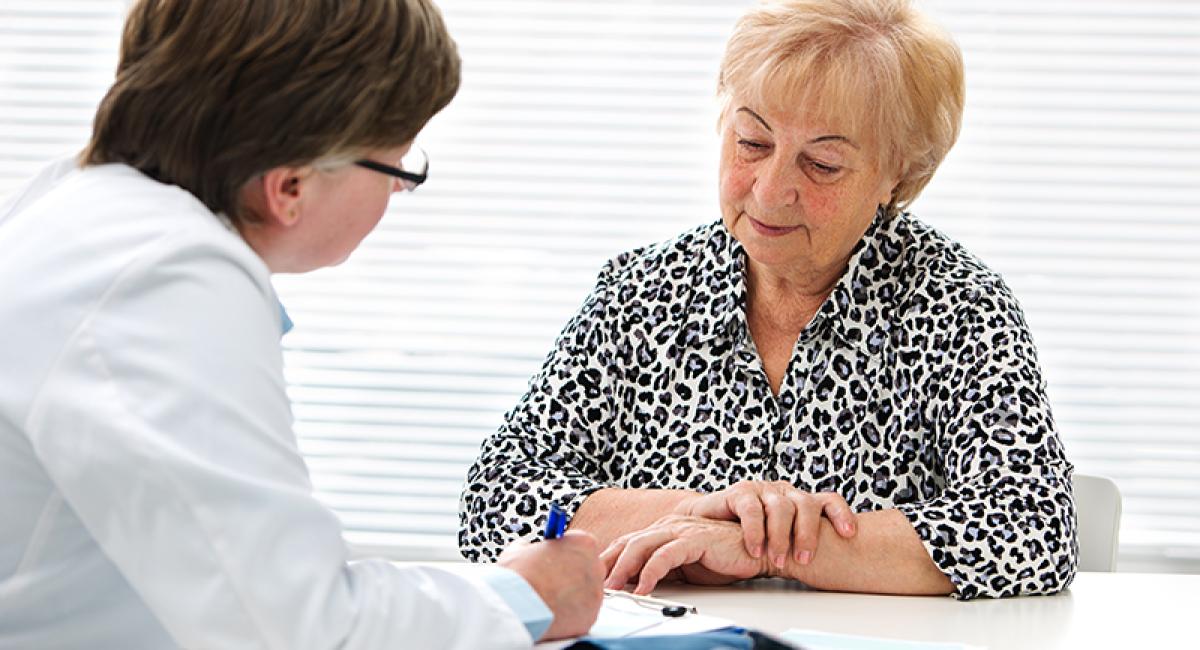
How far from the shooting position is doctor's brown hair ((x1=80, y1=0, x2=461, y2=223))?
3.46 feet

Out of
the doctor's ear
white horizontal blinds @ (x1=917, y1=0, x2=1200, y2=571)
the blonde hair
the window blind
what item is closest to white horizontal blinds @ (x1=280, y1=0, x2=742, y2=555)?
the window blind

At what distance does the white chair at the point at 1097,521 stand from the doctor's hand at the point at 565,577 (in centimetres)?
116

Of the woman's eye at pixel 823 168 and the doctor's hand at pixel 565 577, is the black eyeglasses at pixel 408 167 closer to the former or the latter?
the doctor's hand at pixel 565 577

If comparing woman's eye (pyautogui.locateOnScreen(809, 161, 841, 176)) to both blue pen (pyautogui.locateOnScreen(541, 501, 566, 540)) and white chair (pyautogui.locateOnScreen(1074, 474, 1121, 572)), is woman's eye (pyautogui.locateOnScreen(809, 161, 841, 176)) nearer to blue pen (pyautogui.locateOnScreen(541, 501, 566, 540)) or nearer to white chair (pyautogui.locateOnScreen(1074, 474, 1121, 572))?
white chair (pyautogui.locateOnScreen(1074, 474, 1121, 572))

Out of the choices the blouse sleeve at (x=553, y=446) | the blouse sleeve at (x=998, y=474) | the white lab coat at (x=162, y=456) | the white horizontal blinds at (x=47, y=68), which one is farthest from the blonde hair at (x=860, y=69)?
Result: the white horizontal blinds at (x=47, y=68)

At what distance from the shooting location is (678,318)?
82.5 inches

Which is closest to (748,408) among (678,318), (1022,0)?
(678,318)

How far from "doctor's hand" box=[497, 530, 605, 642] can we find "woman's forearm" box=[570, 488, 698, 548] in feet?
1.72

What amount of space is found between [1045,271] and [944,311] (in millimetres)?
1296

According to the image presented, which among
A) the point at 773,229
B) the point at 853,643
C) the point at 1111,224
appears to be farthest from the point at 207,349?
the point at 1111,224

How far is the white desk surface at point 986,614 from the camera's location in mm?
1484

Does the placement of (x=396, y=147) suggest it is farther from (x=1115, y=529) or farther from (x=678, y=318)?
(x=1115, y=529)

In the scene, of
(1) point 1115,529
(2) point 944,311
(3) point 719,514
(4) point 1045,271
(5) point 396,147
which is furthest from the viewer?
(4) point 1045,271

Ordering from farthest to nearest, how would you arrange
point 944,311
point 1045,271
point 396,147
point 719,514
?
point 1045,271
point 944,311
point 719,514
point 396,147
